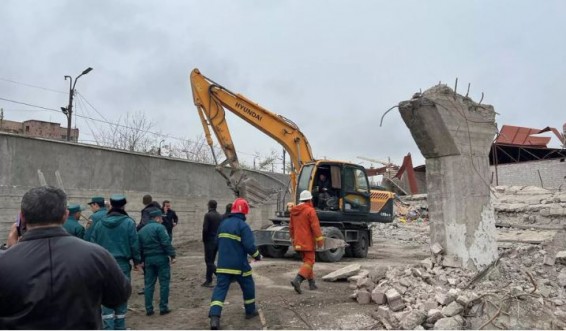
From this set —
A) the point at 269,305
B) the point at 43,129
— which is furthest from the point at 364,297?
the point at 43,129

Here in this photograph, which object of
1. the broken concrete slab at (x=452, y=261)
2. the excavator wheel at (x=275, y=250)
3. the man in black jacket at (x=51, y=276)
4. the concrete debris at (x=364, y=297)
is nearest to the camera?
the man in black jacket at (x=51, y=276)

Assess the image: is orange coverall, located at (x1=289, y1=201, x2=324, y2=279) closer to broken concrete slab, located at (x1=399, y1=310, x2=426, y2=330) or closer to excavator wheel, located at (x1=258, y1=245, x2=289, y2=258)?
broken concrete slab, located at (x1=399, y1=310, x2=426, y2=330)

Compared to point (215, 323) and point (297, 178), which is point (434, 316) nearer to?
point (215, 323)

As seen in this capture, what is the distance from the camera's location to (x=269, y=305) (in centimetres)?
683

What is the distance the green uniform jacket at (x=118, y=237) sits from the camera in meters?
5.61

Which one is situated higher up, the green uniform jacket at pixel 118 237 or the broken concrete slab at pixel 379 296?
the green uniform jacket at pixel 118 237

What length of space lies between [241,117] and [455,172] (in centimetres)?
704

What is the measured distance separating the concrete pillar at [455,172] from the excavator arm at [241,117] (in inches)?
227

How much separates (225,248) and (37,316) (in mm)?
3840

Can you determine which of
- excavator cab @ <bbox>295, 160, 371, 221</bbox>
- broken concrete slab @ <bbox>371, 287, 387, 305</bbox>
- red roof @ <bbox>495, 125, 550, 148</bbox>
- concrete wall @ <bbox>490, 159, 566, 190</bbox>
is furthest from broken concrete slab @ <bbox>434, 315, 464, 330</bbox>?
red roof @ <bbox>495, 125, 550, 148</bbox>

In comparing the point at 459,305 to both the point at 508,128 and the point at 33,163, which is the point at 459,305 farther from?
the point at 508,128

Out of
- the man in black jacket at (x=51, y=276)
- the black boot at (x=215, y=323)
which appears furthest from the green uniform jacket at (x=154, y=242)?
the man in black jacket at (x=51, y=276)

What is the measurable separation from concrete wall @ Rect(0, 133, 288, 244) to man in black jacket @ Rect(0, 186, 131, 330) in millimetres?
8712

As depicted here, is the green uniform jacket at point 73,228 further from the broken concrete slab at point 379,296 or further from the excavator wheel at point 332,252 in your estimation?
the excavator wheel at point 332,252
